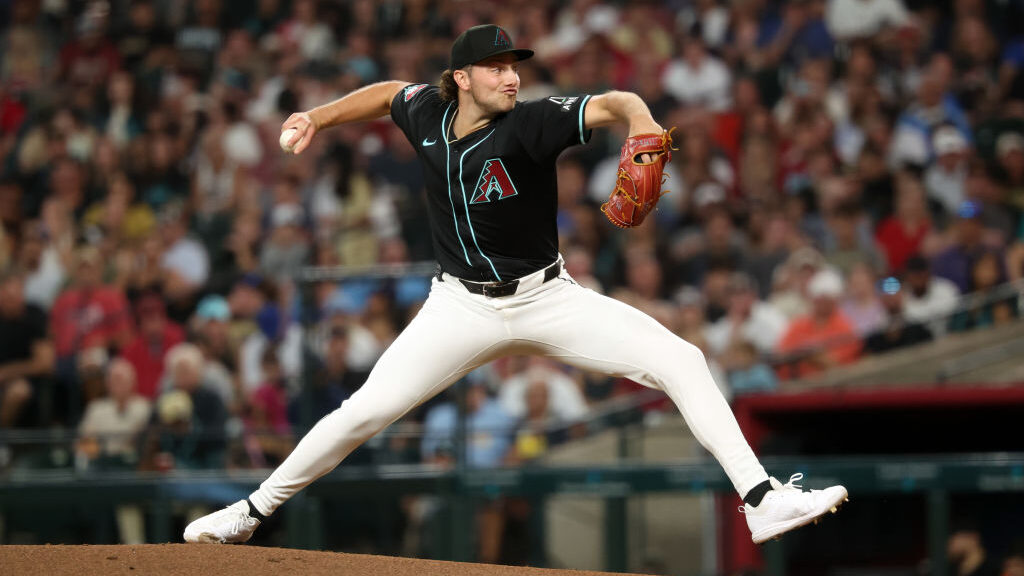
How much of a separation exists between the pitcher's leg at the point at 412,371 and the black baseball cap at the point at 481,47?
31.2 inches

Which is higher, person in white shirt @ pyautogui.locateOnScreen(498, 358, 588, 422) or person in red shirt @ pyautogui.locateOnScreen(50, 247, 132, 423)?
person in red shirt @ pyautogui.locateOnScreen(50, 247, 132, 423)

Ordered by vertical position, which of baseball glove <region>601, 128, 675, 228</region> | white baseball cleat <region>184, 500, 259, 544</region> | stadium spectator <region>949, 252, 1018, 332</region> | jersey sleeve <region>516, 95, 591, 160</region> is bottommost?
white baseball cleat <region>184, 500, 259, 544</region>

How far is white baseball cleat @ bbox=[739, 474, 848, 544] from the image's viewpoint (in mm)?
4148

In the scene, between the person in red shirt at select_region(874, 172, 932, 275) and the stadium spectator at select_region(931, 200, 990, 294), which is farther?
the person in red shirt at select_region(874, 172, 932, 275)

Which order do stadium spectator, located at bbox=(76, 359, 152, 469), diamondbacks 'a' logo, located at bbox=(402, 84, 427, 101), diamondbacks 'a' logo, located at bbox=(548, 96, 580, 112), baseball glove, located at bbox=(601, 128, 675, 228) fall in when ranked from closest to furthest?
baseball glove, located at bbox=(601, 128, 675, 228)
diamondbacks 'a' logo, located at bbox=(548, 96, 580, 112)
diamondbacks 'a' logo, located at bbox=(402, 84, 427, 101)
stadium spectator, located at bbox=(76, 359, 152, 469)

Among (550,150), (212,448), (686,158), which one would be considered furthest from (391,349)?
(686,158)

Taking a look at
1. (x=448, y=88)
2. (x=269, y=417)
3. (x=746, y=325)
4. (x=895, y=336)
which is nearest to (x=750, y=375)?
(x=746, y=325)

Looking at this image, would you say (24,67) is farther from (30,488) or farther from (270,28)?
(30,488)

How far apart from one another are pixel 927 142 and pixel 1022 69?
94 cm

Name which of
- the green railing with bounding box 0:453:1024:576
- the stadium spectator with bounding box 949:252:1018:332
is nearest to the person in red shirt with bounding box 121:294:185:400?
the green railing with bounding box 0:453:1024:576

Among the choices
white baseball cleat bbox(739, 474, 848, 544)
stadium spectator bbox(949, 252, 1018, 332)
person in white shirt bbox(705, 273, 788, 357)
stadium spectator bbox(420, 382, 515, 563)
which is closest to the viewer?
white baseball cleat bbox(739, 474, 848, 544)

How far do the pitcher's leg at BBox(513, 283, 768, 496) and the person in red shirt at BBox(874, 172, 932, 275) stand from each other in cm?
477

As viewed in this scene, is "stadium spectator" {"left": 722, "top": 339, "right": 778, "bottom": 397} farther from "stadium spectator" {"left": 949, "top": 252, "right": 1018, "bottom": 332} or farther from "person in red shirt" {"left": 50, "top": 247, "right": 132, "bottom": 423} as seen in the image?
"person in red shirt" {"left": 50, "top": 247, "right": 132, "bottom": 423}

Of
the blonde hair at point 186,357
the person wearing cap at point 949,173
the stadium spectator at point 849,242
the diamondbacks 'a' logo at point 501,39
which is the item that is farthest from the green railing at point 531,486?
the diamondbacks 'a' logo at point 501,39
